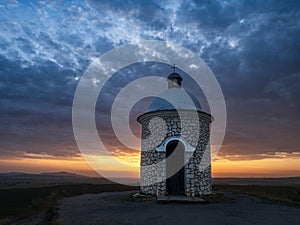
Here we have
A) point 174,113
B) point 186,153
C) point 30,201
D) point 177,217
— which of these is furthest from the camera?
point 30,201

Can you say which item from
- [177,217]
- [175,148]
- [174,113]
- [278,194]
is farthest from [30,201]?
[278,194]

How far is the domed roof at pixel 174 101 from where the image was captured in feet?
53.1

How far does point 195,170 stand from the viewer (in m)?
15.6

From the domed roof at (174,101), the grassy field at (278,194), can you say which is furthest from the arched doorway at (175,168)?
the grassy field at (278,194)

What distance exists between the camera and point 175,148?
55.9ft

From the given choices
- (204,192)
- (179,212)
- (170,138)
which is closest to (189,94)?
(170,138)

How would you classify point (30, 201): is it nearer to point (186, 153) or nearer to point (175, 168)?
point (175, 168)

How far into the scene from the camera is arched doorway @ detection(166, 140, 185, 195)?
1659 centimetres

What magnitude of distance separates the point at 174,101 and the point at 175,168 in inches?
157

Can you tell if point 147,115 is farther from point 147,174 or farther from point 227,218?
point 227,218

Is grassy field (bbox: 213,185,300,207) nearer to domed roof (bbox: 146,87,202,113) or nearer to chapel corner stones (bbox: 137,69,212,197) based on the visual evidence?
chapel corner stones (bbox: 137,69,212,197)

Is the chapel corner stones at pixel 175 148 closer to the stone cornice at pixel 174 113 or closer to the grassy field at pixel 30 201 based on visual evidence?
the stone cornice at pixel 174 113

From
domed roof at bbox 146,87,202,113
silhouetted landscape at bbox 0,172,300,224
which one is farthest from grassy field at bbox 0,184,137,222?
domed roof at bbox 146,87,202,113

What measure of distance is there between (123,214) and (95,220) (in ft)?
4.46
